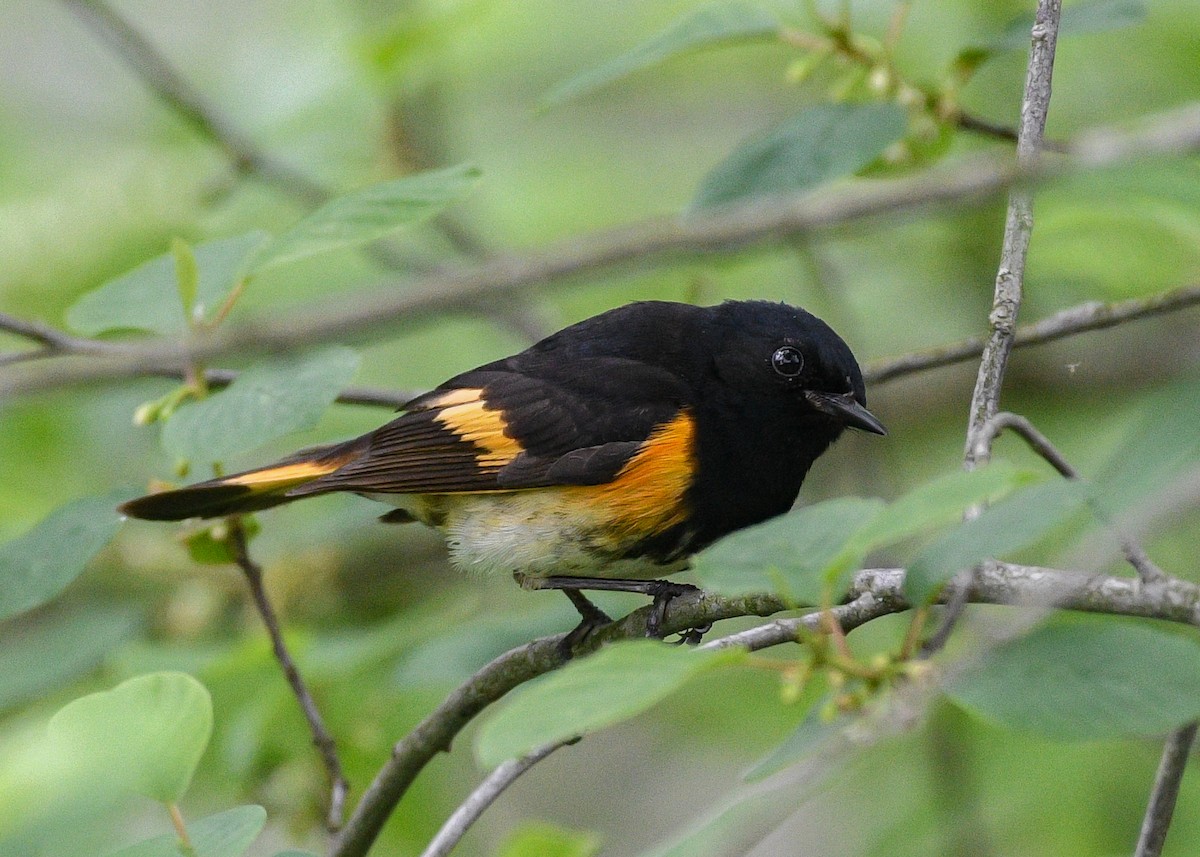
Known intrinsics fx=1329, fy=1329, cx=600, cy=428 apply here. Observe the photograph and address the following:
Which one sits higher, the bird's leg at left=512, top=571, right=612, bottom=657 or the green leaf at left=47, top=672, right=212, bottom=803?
the green leaf at left=47, top=672, right=212, bottom=803

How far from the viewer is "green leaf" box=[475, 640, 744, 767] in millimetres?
1215

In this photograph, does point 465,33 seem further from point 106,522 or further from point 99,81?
point 99,81

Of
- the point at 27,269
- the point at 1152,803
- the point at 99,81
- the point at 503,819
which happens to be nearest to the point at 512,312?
the point at 27,269

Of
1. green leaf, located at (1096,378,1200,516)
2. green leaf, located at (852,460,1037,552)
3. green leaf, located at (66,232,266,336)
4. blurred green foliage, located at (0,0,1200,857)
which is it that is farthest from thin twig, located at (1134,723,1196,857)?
green leaf, located at (66,232,266,336)

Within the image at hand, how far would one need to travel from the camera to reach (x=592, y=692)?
4.07 feet

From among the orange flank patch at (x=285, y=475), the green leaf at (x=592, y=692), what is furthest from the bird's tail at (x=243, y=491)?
the green leaf at (x=592, y=692)

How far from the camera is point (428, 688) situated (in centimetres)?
355

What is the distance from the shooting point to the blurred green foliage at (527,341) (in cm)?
217

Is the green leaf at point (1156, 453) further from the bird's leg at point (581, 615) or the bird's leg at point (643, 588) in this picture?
the bird's leg at point (581, 615)

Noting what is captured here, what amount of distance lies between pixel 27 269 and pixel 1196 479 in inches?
123

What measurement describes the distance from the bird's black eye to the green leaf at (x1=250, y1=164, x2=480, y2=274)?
0.93 metres

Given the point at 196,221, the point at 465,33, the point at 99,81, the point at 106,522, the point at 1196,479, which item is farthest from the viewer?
the point at 99,81

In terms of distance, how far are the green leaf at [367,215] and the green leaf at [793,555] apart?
111 cm

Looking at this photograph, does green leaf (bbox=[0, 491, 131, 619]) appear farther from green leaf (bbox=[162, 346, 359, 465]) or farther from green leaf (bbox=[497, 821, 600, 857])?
green leaf (bbox=[497, 821, 600, 857])
